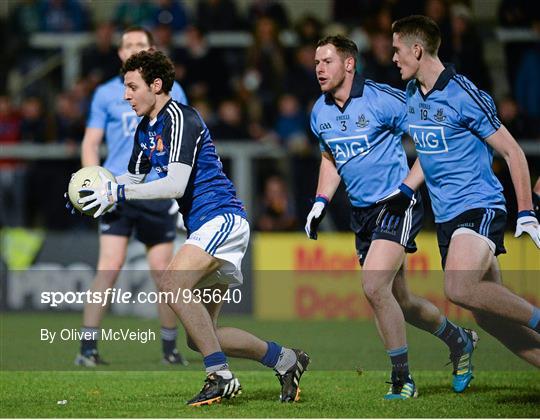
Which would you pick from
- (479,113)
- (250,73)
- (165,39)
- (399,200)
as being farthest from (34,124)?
(479,113)

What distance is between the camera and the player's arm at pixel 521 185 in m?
7.10

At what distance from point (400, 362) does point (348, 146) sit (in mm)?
1512

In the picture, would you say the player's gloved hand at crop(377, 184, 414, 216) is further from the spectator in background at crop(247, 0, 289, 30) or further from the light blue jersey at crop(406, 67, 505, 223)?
the spectator in background at crop(247, 0, 289, 30)

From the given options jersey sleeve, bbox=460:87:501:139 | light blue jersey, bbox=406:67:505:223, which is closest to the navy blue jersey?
light blue jersey, bbox=406:67:505:223

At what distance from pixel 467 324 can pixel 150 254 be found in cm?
392

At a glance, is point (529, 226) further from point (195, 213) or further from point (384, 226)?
point (195, 213)

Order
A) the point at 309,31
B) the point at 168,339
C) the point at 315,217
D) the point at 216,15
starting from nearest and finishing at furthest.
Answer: the point at 315,217 → the point at 168,339 → the point at 309,31 → the point at 216,15

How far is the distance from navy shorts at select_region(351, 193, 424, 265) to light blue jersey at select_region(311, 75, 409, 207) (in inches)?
3.5

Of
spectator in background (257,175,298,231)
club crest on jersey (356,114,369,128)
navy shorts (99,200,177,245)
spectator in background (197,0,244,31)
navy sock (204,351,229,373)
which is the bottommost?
navy sock (204,351,229,373)

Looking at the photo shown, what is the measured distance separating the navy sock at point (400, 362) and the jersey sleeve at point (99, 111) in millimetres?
3392

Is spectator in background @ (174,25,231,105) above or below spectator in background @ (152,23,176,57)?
below

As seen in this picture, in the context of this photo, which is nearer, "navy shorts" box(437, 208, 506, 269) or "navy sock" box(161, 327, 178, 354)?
"navy shorts" box(437, 208, 506, 269)

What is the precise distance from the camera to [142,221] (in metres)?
9.66

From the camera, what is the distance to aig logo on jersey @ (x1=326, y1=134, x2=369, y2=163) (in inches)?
314
